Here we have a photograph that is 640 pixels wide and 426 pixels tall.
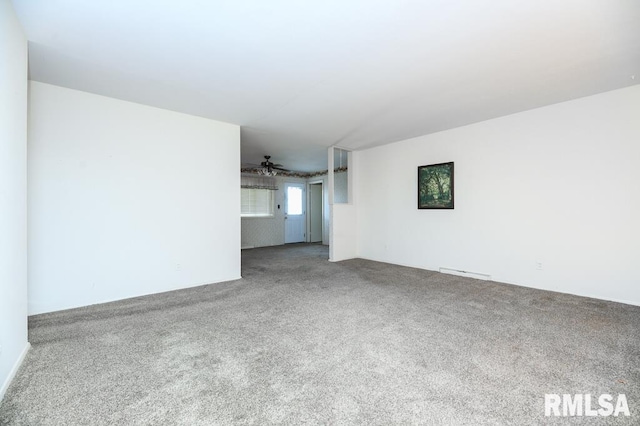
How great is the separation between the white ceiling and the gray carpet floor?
2.44 m

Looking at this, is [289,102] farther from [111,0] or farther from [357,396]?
[357,396]

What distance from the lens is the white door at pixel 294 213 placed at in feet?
29.4

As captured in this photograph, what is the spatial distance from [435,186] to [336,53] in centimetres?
327

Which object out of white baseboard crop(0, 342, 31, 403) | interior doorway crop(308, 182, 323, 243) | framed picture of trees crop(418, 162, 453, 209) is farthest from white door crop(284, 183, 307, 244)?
white baseboard crop(0, 342, 31, 403)

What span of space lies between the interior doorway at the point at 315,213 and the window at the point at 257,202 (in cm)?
146

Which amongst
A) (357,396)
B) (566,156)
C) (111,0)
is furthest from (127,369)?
(566,156)

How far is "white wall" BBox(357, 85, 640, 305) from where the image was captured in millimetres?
3121

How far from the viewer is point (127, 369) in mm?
1856

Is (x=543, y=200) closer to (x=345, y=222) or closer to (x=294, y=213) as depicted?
(x=345, y=222)

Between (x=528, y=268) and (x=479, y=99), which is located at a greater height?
(x=479, y=99)

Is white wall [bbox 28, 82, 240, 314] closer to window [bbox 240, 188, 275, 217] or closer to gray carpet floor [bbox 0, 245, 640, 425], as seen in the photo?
gray carpet floor [bbox 0, 245, 640, 425]

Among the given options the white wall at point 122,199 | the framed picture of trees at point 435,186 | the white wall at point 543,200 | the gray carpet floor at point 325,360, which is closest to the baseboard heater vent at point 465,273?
the white wall at point 543,200

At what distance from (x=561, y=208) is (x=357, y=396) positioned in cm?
368

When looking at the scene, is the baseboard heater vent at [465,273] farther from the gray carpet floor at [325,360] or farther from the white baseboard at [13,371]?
the white baseboard at [13,371]
